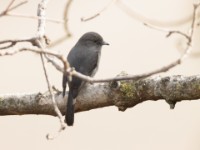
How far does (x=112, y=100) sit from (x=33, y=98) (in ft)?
1.80

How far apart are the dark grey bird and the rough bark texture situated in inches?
2.7

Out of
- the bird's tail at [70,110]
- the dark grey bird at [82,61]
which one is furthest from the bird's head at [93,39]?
the bird's tail at [70,110]

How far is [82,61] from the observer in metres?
4.12

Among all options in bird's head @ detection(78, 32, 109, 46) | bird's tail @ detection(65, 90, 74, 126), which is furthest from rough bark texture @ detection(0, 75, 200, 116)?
bird's head @ detection(78, 32, 109, 46)

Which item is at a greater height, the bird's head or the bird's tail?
the bird's tail

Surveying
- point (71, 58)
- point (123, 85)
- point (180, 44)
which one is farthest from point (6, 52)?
point (71, 58)

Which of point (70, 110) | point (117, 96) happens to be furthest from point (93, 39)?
point (117, 96)

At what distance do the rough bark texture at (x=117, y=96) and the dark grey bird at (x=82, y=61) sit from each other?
7 centimetres

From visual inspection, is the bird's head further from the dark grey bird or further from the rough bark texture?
the rough bark texture

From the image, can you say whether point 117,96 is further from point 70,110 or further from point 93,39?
point 93,39

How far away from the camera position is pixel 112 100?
10.1ft

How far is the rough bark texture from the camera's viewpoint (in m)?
2.90

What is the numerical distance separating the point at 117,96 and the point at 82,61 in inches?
43.3

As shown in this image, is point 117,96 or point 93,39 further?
point 93,39
